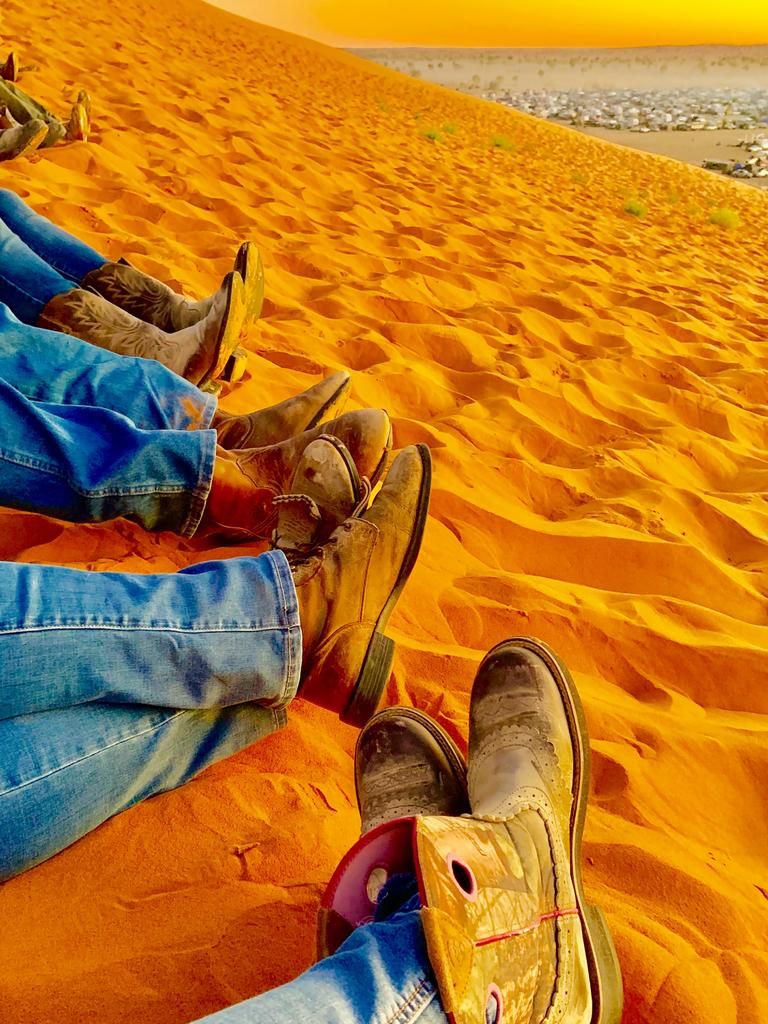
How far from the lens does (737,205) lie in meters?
8.47

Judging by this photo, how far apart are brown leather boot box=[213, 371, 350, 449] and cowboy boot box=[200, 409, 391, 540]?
10cm

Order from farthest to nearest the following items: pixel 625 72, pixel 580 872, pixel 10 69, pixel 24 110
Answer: pixel 625 72 → pixel 10 69 → pixel 24 110 → pixel 580 872

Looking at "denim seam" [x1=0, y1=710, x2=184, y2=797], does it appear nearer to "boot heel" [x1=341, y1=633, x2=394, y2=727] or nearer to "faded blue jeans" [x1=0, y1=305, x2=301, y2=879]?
"faded blue jeans" [x1=0, y1=305, x2=301, y2=879]

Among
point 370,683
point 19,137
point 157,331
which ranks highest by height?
point 19,137

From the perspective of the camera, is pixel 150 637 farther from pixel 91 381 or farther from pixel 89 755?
pixel 91 381

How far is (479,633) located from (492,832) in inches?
25.8

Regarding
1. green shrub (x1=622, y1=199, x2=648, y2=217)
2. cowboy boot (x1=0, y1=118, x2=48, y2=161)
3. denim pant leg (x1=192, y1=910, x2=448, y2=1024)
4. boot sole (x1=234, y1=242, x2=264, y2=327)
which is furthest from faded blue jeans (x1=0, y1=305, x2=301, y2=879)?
green shrub (x1=622, y1=199, x2=648, y2=217)

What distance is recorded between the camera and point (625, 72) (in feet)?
143

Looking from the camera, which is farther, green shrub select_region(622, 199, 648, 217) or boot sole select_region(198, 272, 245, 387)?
green shrub select_region(622, 199, 648, 217)

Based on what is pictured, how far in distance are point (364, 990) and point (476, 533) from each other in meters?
1.28

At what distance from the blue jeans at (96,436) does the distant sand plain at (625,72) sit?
1207cm

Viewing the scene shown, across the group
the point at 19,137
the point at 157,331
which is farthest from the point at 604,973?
the point at 19,137

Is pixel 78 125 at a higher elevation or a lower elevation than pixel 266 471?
higher

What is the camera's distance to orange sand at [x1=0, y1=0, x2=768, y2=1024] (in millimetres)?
1038
